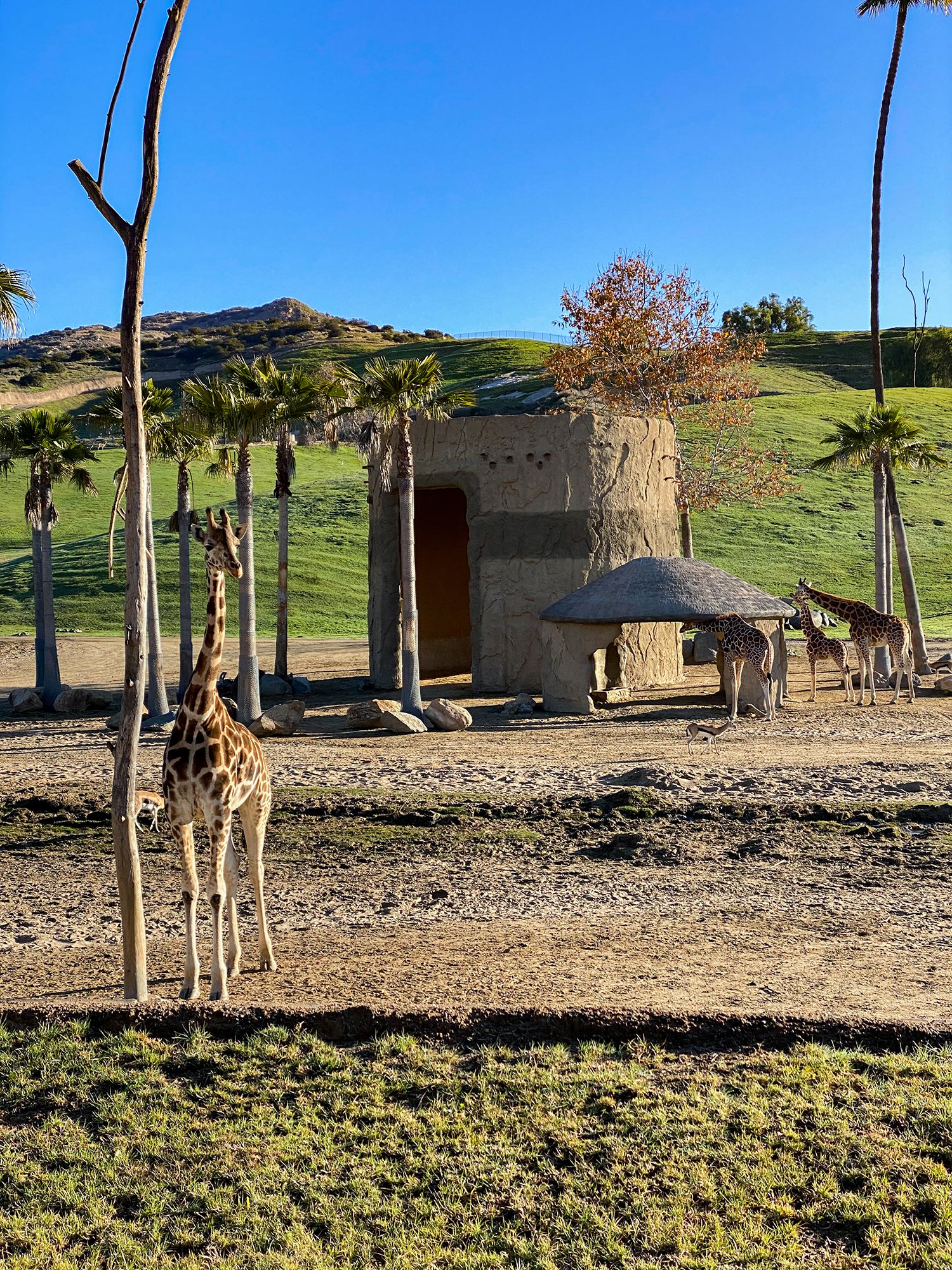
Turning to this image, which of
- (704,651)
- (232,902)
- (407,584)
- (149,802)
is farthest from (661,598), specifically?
(232,902)

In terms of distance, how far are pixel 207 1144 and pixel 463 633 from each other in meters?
26.1

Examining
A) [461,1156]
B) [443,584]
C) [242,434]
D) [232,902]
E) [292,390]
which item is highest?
[292,390]

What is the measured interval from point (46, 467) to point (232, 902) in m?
19.5

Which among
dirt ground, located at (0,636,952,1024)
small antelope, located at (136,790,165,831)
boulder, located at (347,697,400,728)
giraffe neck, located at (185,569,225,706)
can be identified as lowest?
dirt ground, located at (0,636,952,1024)

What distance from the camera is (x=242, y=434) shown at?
20.1 m

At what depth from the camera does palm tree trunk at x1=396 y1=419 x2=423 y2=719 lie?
69.9 ft

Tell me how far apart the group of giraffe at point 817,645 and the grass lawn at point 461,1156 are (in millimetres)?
13704

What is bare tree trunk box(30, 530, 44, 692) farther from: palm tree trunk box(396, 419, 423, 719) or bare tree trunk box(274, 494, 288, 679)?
palm tree trunk box(396, 419, 423, 719)

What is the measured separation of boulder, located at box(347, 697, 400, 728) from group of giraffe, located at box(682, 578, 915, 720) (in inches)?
223

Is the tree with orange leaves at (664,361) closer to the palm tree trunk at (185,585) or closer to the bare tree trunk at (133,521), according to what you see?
the palm tree trunk at (185,585)

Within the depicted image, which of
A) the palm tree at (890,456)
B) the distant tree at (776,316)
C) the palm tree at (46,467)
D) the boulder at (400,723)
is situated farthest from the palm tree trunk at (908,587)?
the distant tree at (776,316)

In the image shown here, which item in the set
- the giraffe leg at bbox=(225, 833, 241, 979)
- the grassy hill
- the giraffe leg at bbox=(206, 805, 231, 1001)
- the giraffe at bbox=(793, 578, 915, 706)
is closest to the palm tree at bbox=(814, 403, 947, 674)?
the giraffe at bbox=(793, 578, 915, 706)

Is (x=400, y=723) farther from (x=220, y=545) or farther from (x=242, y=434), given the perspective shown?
(x=220, y=545)

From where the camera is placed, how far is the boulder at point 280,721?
20219 millimetres
